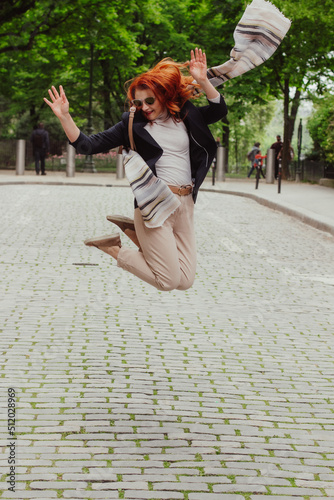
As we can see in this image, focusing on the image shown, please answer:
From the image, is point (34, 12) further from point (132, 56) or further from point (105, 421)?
point (105, 421)

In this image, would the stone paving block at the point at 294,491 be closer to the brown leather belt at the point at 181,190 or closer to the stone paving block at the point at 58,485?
the stone paving block at the point at 58,485

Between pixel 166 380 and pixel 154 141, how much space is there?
1.65 meters

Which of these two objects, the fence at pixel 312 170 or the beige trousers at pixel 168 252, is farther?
the fence at pixel 312 170

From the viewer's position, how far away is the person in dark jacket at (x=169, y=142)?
4719mm

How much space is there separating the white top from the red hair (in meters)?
0.08

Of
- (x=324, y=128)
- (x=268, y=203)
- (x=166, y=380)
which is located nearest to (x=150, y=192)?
(x=166, y=380)

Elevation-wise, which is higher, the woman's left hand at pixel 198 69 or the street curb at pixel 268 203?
the woman's left hand at pixel 198 69

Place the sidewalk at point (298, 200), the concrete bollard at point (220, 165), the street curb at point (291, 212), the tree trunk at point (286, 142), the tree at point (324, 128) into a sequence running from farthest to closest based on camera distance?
the tree trunk at point (286, 142)
the concrete bollard at point (220, 165)
the tree at point (324, 128)
the sidewalk at point (298, 200)
the street curb at point (291, 212)

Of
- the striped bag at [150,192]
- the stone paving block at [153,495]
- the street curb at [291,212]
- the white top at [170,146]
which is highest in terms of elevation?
the white top at [170,146]

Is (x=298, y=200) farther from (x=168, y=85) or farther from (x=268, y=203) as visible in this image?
(x=168, y=85)

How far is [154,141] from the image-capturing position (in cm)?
480

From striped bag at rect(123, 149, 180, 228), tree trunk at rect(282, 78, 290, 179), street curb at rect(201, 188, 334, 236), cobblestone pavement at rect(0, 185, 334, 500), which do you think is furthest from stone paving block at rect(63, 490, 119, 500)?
tree trunk at rect(282, 78, 290, 179)

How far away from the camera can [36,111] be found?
45.1 m

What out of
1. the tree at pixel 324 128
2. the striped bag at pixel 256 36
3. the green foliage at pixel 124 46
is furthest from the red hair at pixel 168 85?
the green foliage at pixel 124 46
